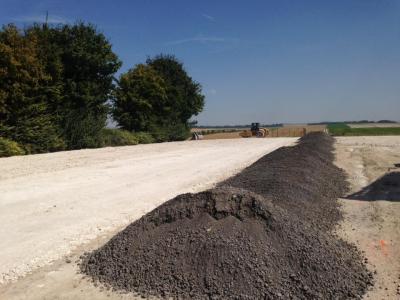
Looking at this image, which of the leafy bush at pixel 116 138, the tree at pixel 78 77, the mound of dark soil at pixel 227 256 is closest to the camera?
the mound of dark soil at pixel 227 256

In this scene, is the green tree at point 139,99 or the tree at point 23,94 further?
the green tree at point 139,99

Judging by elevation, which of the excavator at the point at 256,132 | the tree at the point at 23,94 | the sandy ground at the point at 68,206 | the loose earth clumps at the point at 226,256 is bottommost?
the excavator at the point at 256,132

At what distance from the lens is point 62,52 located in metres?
23.0

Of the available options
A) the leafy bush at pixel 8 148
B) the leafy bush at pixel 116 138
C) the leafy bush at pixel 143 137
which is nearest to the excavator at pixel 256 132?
the leafy bush at pixel 143 137

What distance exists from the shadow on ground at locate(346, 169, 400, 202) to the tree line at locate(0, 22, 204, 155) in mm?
15145

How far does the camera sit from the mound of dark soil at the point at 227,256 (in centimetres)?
418

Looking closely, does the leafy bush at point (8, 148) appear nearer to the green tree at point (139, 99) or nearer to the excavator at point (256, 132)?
the green tree at point (139, 99)

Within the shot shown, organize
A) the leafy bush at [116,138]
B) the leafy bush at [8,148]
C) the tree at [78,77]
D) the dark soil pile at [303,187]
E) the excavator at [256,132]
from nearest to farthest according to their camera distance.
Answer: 1. the dark soil pile at [303,187]
2. the leafy bush at [8,148]
3. the tree at [78,77]
4. the leafy bush at [116,138]
5. the excavator at [256,132]

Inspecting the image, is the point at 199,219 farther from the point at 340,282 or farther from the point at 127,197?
the point at 127,197

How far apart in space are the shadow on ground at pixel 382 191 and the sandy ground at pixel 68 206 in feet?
12.2

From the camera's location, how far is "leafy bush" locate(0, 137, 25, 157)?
18.1 m

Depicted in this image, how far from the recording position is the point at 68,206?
8297 mm

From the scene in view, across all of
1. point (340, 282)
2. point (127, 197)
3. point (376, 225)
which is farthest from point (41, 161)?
point (340, 282)

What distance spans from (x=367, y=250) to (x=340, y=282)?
4.95 feet
